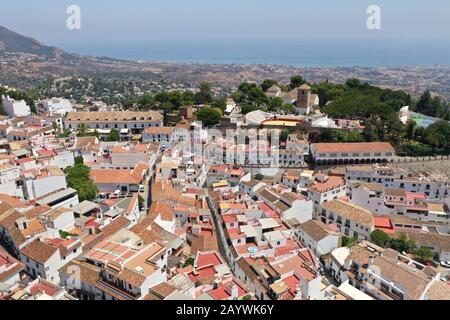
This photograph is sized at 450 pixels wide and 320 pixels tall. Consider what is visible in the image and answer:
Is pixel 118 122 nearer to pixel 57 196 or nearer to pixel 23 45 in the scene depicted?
pixel 57 196

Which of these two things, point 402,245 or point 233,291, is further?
point 402,245

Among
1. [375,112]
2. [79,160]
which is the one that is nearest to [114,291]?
[79,160]

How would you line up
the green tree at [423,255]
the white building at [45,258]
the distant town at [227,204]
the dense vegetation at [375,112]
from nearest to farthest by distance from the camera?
the distant town at [227,204], the white building at [45,258], the green tree at [423,255], the dense vegetation at [375,112]

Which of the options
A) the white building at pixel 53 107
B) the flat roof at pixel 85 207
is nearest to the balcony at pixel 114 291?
the flat roof at pixel 85 207

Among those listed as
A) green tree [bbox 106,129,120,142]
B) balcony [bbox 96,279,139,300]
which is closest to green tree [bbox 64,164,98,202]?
green tree [bbox 106,129,120,142]

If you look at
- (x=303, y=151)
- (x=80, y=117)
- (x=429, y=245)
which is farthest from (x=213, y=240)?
(x=80, y=117)

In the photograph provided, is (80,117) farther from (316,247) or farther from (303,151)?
(316,247)

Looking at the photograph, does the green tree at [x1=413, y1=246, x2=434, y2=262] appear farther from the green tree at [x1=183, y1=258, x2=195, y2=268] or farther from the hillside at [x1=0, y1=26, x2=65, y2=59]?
the hillside at [x1=0, y1=26, x2=65, y2=59]

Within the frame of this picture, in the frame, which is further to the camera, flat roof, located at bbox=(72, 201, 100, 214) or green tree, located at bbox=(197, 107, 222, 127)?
green tree, located at bbox=(197, 107, 222, 127)

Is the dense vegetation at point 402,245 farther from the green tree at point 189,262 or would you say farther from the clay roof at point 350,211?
the green tree at point 189,262
